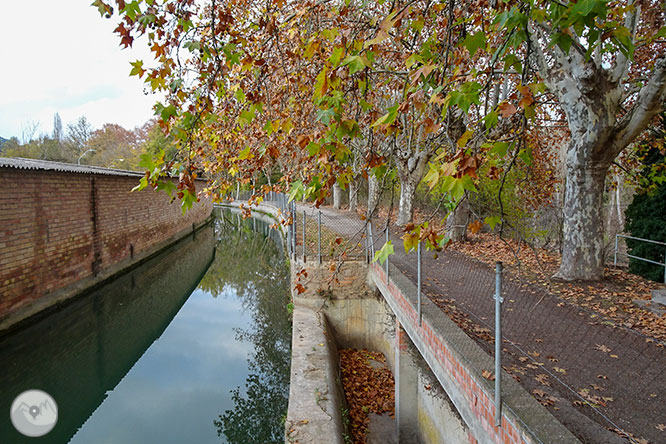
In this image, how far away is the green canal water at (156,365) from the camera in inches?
246

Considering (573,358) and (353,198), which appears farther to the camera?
(353,198)

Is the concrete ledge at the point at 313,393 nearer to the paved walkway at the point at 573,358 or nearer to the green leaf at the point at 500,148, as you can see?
the paved walkway at the point at 573,358

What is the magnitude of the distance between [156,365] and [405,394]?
5.32m

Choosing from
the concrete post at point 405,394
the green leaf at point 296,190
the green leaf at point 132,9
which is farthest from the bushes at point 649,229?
the green leaf at point 132,9

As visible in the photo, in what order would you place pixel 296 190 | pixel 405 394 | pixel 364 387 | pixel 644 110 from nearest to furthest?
pixel 296 190 → pixel 644 110 → pixel 405 394 → pixel 364 387

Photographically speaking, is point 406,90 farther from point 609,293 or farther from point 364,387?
point 364,387

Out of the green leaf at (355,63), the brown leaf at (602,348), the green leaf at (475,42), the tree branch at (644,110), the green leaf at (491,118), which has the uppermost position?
the tree branch at (644,110)

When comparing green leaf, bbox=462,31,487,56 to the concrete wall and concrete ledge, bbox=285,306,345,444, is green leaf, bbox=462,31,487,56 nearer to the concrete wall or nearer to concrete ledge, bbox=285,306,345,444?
the concrete wall

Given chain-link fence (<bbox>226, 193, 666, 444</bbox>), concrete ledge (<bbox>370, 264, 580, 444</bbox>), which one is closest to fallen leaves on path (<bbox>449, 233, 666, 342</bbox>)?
chain-link fence (<bbox>226, 193, 666, 444</bbox>)

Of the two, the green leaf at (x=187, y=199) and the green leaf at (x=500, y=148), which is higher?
the green leaf at (x=500, y=148)

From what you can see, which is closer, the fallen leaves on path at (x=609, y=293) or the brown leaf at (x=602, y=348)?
the brown leaf at (x=602, y=348)

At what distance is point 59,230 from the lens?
387 inches

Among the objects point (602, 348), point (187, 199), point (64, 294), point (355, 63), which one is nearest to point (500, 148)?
point (355, 63)

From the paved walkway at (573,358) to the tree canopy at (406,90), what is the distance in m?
0.77
